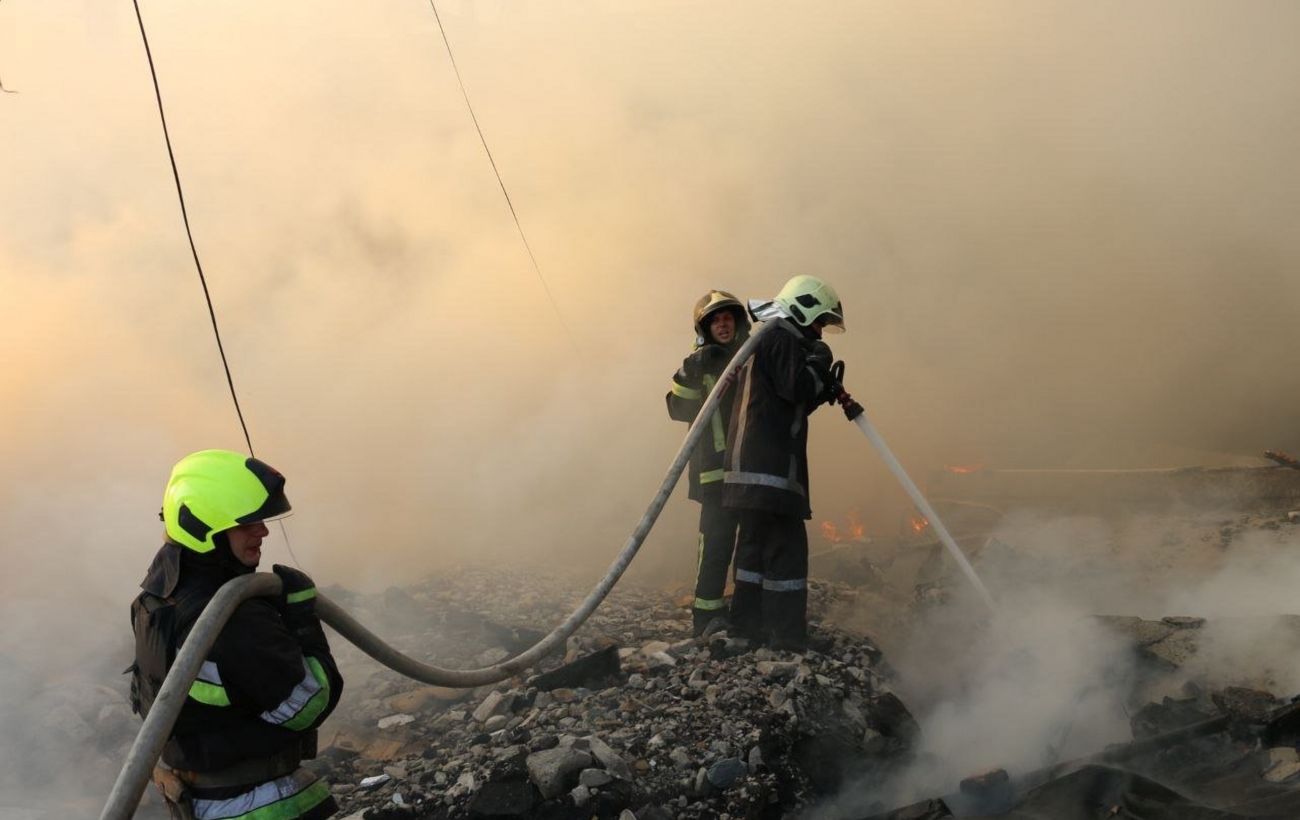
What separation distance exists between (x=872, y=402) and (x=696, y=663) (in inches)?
246

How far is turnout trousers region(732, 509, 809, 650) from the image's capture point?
4355mm

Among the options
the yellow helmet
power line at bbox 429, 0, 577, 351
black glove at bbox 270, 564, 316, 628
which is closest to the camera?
black glove at bbox 270, 564, 316, 628

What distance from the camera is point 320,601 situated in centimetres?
255

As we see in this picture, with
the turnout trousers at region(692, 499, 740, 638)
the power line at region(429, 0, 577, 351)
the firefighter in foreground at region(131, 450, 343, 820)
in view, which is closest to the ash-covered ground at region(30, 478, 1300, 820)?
the turnout trousers at region(692, 499, 740, 638)

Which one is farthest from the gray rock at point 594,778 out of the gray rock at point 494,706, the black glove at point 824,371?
Answer: the black glove at point 824,371

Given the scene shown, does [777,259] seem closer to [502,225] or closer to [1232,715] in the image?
[502,225]

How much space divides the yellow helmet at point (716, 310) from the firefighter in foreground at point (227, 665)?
9.70 ft

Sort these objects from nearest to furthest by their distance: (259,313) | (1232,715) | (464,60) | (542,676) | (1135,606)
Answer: (1232,715)
(542,676)
(1135,606)
(259,313)
(464,60)

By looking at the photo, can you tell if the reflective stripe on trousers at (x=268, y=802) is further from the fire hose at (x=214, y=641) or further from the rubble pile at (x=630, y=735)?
the rubble pile at (x=630, y=735)

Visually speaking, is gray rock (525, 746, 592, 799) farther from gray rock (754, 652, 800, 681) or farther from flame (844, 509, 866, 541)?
flame (844, 509, 866, 541)

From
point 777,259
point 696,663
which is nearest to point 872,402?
point 777,259

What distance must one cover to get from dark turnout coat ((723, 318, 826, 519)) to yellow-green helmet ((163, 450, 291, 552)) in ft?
8.32

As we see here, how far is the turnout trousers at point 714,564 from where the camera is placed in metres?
4.74

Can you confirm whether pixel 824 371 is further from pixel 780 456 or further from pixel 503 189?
pixel 503 189
